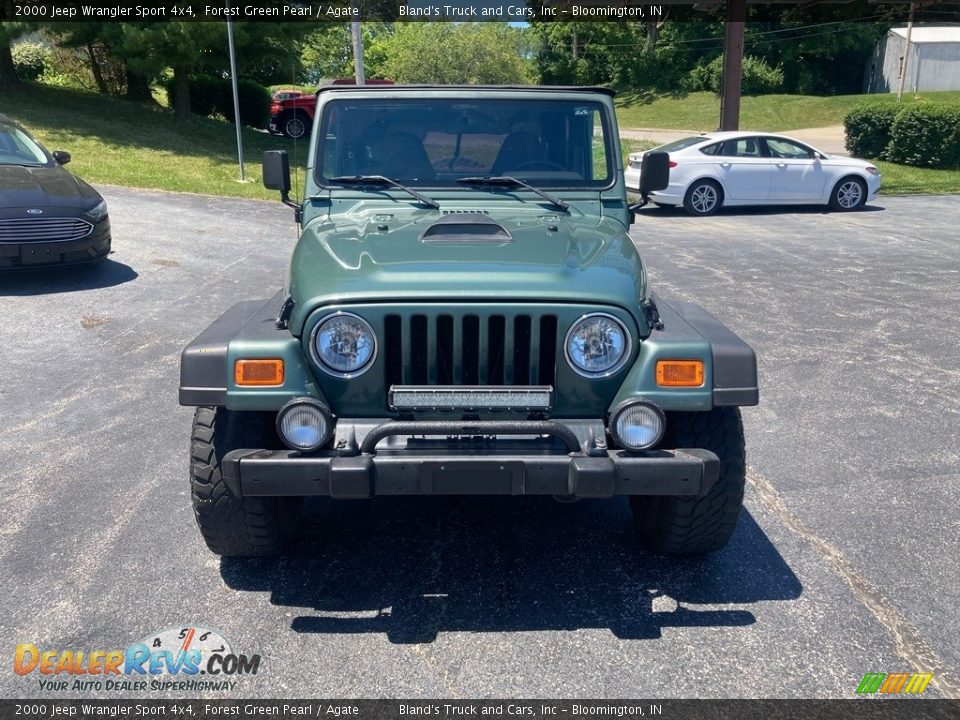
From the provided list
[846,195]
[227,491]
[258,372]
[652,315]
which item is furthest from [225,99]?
[652,315]

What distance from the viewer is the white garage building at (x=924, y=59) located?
4903 cm

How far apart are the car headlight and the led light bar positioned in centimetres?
696

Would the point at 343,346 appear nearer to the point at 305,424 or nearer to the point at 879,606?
the point at 305,424

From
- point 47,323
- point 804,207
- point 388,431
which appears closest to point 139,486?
point 388,431

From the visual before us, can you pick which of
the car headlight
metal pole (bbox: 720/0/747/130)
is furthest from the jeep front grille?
metal pole (bbox: 720/0/747/130)

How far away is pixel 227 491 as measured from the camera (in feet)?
11.2

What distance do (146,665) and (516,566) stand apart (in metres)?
1.46

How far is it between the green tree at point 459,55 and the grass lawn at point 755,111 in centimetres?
685

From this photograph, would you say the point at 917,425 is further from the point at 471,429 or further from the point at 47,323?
the point at 47,323

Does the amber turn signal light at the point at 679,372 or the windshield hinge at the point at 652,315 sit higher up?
the windshield hinge at the point at 652,315

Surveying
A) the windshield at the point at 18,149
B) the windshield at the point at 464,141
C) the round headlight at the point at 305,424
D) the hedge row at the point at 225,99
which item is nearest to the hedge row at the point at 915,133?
the hedge row at the point at 225,99

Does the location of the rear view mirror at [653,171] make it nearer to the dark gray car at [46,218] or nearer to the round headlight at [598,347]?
the round headlight at [598,347]

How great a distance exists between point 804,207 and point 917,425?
442 inches

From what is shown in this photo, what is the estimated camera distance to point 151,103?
24125 mm
